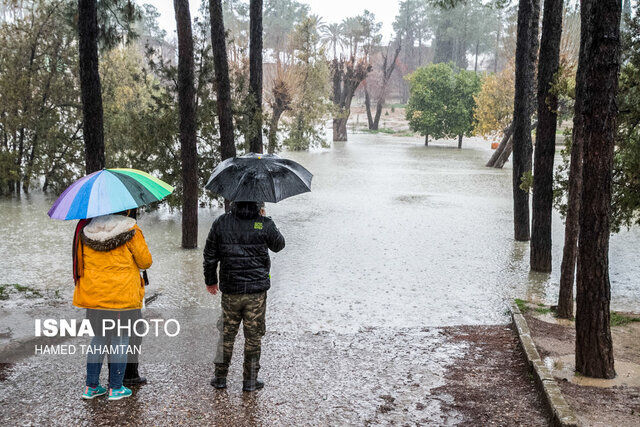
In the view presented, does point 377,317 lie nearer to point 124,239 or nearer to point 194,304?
point 194,304

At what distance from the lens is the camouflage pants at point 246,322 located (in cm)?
468

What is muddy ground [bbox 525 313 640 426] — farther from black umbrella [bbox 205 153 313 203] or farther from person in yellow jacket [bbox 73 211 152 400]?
person in yellow jacket [bbox 73 211 152 400]

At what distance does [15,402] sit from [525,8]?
10896 mm

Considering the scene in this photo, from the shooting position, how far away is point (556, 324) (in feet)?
24.5

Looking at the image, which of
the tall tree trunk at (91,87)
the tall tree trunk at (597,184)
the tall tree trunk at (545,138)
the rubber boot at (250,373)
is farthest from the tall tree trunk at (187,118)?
the tall tree trunk at (597,184)

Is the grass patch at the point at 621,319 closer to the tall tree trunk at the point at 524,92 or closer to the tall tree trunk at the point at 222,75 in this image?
the tall tree trunk at the point at 524,92

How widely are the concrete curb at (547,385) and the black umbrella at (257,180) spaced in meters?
2.52

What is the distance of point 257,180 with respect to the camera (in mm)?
4695

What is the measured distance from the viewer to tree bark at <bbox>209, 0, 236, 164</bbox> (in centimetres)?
1237

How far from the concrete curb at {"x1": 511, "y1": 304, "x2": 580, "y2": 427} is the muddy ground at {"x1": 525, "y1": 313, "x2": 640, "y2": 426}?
0.50ft

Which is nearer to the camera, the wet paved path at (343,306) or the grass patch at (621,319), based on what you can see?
the wet paved path at (343,306)

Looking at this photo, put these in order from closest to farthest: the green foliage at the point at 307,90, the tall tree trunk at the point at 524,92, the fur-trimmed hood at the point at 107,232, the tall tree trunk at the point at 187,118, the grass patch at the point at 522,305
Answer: the fur-trimmed hood at the point at 107,232 < the grass patch at the point at 522,305 < the tall tree trunk at the point at 187,118 < the tall tree trunk at the point at 524,92 < the green foliage at the point at 307,90

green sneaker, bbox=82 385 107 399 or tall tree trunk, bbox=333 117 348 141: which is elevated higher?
tall tree trunk, bbox=333 117 348 141

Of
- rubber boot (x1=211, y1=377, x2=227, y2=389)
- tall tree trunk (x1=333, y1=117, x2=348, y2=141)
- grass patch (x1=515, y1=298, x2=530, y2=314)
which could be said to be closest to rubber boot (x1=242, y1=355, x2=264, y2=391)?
rubber boot (x1=211, y1=377, x2=227, y2=389)
